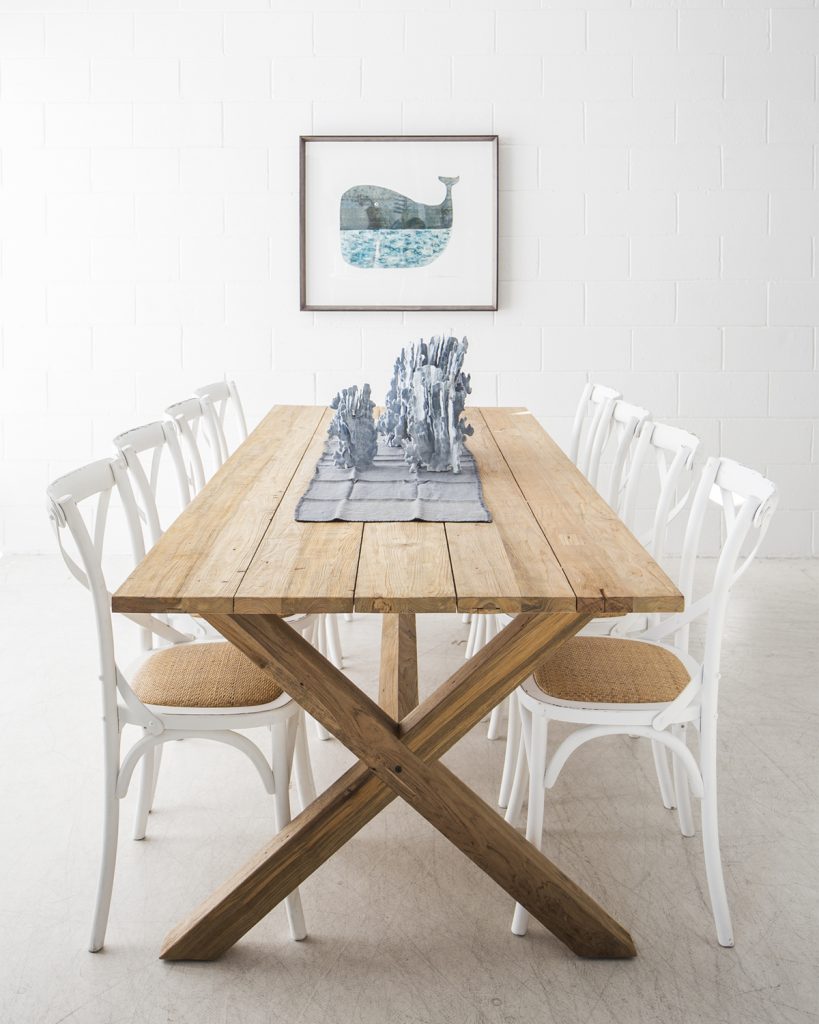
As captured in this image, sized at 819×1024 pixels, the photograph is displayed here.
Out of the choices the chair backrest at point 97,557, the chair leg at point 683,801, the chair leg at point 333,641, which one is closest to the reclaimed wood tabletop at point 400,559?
the chair backrest at point 97,557

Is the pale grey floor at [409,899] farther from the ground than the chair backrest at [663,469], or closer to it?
closer to it

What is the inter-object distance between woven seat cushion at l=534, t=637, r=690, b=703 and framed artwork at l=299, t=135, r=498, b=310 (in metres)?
2.72

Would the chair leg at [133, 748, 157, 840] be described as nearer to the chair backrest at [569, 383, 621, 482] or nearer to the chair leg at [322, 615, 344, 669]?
the chair leg at [322, 615, 344, 669]

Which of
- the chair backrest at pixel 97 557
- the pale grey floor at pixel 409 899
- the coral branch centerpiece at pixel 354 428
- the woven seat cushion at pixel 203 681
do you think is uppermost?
the coral branch centerpiece at pixel 354 428

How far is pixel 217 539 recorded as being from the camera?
2047 mm

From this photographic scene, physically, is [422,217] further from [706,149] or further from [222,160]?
[706,149]

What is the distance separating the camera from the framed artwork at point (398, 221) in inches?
182

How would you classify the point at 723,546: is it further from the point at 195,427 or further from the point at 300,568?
the point at 195,427

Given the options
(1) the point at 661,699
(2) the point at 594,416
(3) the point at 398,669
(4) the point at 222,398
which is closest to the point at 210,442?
(4) the point at 222,398

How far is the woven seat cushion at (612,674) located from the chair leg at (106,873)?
0.84 m

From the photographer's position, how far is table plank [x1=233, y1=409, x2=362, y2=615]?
168 centimetres

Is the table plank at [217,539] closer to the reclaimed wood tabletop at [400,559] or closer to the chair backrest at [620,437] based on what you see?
the reclaimed wood tabletop at [400,559]

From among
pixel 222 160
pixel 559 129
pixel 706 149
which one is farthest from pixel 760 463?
pixel 222 160

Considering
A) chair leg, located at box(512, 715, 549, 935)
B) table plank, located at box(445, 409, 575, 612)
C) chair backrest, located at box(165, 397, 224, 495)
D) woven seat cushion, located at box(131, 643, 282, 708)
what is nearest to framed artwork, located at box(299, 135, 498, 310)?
chair backrest, located at box(165, 397, 224, 495)
